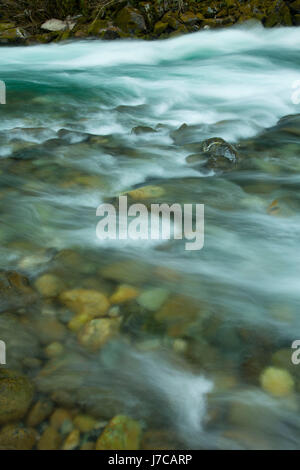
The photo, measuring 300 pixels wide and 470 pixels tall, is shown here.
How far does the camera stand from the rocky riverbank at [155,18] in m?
12.8

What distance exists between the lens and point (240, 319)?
2229mm

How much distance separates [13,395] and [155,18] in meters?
14.4

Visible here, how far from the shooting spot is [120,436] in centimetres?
155

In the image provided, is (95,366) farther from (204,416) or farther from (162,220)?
(162,220)

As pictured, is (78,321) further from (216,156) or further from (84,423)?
(216,156)

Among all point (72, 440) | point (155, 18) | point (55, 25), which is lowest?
point (72, 440)

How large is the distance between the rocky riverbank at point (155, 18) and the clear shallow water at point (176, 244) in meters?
6.10

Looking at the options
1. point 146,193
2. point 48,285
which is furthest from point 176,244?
point 48,285

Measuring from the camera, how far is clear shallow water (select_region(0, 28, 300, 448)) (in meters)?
1.78

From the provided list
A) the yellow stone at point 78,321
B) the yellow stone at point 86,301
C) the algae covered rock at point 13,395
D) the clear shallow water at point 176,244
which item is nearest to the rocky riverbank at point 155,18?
the clear shallow water at point 176,244

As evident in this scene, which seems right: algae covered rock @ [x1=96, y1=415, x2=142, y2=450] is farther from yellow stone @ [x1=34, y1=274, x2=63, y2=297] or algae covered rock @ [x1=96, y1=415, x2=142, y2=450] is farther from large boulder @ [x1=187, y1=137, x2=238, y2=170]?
large boulder @ [x1=187, y1=137, x2=238, y2=170]

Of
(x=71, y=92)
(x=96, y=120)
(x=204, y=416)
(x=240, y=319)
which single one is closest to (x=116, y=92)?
(x=71, y=92)
